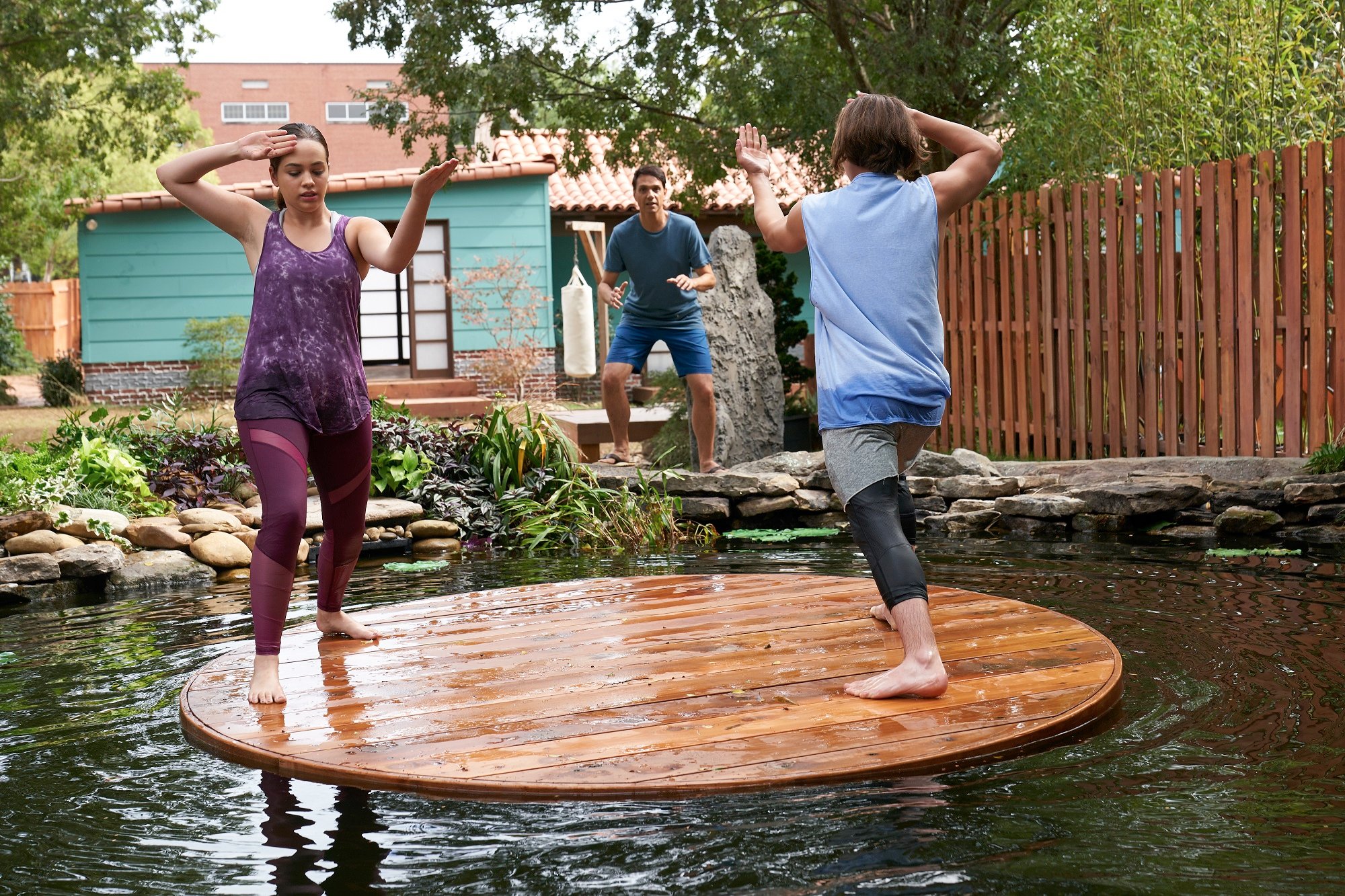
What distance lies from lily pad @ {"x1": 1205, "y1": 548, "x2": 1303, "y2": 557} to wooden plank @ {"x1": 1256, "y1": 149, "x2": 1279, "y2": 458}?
4.89 feet

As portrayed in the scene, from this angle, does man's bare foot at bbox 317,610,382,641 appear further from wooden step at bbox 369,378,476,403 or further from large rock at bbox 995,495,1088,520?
wooden step at bbox 369,378,476,403

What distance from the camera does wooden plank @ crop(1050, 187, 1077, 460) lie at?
30.2ft

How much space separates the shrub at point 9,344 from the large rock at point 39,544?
56.3 feet

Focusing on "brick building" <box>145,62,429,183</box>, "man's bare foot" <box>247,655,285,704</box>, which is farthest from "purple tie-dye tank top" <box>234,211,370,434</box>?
"brick building" <box>145,62,429,183</box>

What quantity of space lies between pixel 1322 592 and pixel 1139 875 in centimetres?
329

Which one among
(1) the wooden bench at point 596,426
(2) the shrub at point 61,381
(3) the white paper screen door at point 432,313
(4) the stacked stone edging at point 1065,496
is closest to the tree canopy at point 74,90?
(2) the shrub at point 61,381

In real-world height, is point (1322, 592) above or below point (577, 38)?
below

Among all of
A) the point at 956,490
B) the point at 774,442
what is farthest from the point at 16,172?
the point at 956,490

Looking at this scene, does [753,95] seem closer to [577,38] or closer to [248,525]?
[577,38]

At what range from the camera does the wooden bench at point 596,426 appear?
33.6ft

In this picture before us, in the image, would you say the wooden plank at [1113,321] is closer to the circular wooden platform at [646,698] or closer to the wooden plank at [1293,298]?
the wooden plank at [1293,298]

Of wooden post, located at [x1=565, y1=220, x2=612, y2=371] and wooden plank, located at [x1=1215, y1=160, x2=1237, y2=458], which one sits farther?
wooden post, located at [x1=565, y1=220, x2=612, y2=371]

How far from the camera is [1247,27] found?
8.38 m

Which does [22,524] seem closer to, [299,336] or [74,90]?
[299,336]
